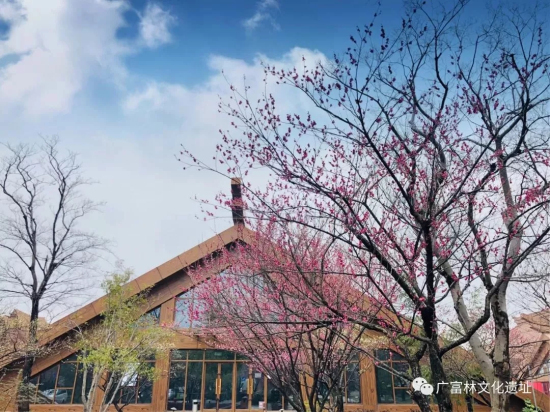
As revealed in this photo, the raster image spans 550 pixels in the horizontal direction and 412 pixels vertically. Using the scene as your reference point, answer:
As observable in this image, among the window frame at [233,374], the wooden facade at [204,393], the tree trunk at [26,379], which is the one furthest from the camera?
the window frame at [233,374]

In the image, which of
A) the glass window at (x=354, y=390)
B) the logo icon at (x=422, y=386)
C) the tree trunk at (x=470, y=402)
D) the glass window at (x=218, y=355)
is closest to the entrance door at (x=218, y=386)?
the glass window at (x=218, y=355)

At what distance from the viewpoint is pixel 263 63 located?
457 centimetres

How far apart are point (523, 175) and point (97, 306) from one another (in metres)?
13.3

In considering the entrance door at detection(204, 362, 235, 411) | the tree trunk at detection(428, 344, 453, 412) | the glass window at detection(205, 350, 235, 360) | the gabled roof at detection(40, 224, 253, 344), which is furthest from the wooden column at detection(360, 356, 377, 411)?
the tree trunk at detection(428, 344, 453, 412)

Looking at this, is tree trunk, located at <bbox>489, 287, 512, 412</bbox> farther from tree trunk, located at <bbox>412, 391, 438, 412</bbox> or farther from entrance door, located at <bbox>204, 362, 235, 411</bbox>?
entrance door, located at <bbox>204, 362, 235, 411</bbox>

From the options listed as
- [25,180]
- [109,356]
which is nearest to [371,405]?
[109,356]

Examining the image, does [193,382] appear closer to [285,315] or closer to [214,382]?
[214,382]

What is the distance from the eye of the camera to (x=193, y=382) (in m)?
13.5

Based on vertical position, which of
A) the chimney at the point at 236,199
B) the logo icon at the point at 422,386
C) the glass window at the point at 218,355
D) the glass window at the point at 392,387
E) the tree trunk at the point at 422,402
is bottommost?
the glass window at the point at 392,387

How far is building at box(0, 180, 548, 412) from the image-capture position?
13070 mm

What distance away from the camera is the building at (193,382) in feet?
42.9

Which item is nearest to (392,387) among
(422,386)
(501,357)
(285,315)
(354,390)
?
(354,390)

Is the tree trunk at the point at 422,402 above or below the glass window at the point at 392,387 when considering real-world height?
above

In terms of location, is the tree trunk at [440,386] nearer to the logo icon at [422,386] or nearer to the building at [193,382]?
the logo icon at [422,386]
